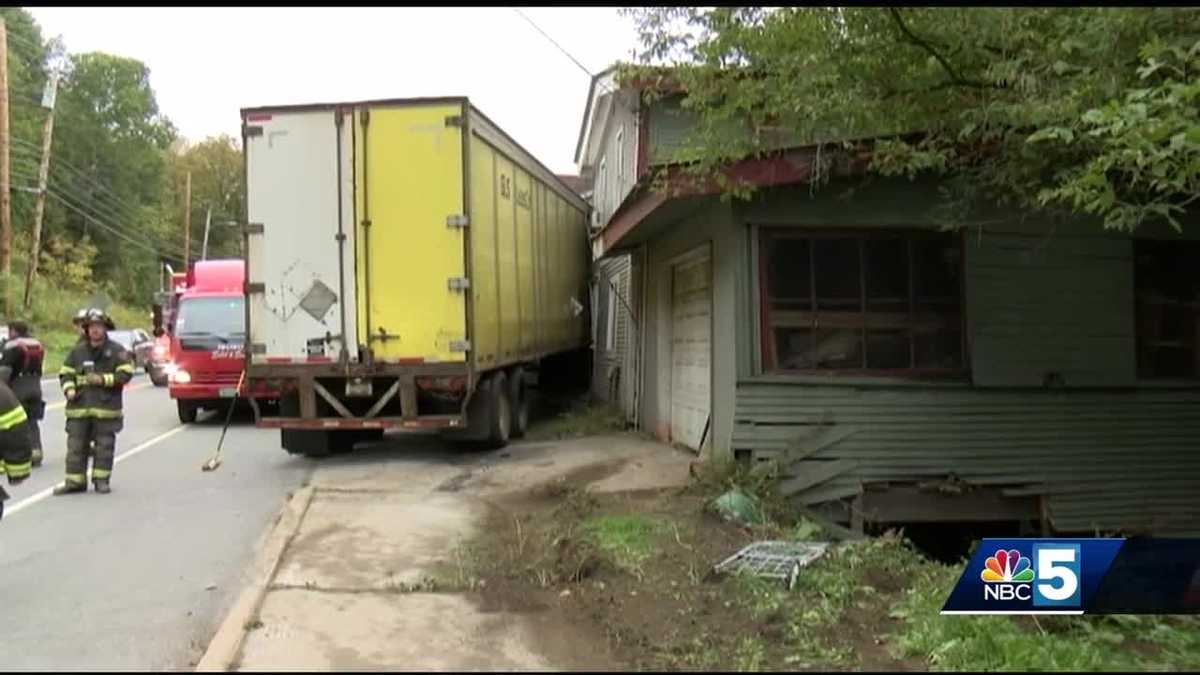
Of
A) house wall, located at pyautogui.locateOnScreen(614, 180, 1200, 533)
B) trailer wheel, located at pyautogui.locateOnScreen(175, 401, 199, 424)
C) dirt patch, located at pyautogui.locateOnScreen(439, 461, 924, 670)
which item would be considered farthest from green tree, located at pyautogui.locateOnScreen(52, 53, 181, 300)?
dirt patch, located at pyautogui.locateOnScreen(439, 461, 924, 670)

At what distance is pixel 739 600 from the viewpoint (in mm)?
5246

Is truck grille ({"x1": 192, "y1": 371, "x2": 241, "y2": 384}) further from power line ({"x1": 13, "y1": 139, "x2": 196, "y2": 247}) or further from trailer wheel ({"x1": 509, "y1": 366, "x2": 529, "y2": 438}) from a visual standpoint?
power line ({"x1": 13, "y1": 139, "x2": 196, "y2": 247})

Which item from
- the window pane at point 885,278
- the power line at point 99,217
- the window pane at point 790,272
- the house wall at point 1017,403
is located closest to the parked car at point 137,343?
the power line at point 99,217

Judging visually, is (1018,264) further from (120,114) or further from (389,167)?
(120,114)

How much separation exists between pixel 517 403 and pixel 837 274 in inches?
210

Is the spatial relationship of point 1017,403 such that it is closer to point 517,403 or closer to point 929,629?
point 929,629

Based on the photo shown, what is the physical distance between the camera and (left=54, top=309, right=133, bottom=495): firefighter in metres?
9.33

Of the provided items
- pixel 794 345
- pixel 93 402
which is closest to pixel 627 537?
pixel 794 345

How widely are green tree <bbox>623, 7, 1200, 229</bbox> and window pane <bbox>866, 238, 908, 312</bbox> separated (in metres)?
0.83

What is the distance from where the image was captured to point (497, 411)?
11383mm

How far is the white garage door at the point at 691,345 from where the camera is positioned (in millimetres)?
9812

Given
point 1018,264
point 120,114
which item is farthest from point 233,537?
point 120,114

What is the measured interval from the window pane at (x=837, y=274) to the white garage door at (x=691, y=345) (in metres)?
1.17

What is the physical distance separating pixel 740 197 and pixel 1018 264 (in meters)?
2.74
